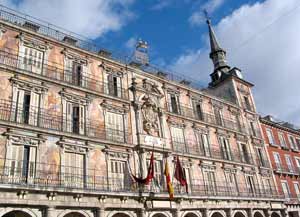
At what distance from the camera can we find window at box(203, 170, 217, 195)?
27866 mm

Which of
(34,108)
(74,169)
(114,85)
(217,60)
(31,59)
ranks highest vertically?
(217,60)

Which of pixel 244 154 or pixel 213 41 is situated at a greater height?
pixel 213 41

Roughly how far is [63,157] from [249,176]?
21.7 metres

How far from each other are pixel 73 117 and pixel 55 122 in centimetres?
161

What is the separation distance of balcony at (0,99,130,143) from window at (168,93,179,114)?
708 cm

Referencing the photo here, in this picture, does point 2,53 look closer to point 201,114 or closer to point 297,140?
point 201,114

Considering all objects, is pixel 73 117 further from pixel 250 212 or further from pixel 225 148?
pixel 250 212

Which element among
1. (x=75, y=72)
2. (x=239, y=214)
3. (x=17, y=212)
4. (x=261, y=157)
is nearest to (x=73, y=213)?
(x=17, y=212)

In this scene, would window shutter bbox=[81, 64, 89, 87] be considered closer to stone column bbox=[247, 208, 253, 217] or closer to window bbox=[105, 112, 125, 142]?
window bbox=[105, 112, 125, 142]

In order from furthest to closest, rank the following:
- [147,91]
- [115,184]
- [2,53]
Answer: [147,91], [115,184], [2,53]

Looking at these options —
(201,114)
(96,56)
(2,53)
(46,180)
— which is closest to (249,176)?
(201,114)

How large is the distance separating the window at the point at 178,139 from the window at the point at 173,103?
2009 mm

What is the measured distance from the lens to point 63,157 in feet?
64.9

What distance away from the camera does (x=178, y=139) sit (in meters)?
28.1
